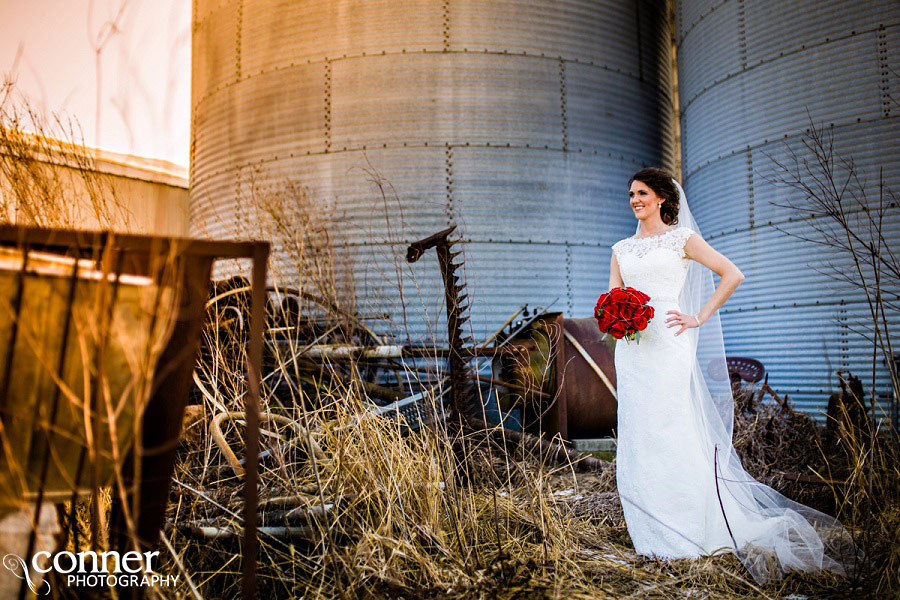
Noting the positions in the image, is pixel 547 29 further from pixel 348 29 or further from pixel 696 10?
A: pixel 348 29

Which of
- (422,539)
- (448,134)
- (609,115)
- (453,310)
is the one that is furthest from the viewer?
(609,115)

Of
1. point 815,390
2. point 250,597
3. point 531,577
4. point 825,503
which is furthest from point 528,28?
point 250,597

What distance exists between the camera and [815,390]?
20.1 ft

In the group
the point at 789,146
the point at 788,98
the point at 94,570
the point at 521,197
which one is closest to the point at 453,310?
the point at 94,570

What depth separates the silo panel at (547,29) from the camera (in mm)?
6867

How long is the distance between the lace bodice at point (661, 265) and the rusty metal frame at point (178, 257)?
2293 millimetres

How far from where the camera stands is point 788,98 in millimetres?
6430

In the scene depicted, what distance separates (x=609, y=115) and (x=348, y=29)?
9.61ft

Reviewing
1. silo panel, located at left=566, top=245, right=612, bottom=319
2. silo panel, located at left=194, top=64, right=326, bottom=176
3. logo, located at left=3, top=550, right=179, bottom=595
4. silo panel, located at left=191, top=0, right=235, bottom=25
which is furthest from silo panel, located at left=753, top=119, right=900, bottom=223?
silo panel, located at left=191, top=0, right=235, bottom=25

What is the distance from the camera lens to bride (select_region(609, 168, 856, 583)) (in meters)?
3.14

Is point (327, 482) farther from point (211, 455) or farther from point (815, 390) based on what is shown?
point (815, 390)

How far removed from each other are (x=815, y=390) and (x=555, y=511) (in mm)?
3941

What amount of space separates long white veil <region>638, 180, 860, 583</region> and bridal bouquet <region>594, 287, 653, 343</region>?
31 centimetres

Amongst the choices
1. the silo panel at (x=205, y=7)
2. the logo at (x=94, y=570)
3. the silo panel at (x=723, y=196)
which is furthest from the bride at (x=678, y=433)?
the silo panel at (x=205, y=7)
